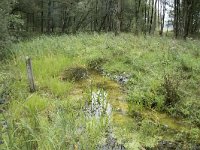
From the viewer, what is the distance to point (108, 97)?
7594mm

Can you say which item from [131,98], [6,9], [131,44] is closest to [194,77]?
[131,98]

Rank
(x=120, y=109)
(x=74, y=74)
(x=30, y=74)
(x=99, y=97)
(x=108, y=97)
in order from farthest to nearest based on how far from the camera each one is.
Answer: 1. (x=74, y=74)
2. (x=108, y=97)
3. (x=30, y=74)
4. (x=99, y=97)
5. (x=120, y=109)

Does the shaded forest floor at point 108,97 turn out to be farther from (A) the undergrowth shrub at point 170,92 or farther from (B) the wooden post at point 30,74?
(B) the wooden post at point 30,74

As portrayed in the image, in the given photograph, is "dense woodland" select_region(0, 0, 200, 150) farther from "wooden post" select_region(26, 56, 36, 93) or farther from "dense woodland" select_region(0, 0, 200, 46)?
"dense woodland" select_region(0, 0, 200, 46)

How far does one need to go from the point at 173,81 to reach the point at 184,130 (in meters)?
1.64

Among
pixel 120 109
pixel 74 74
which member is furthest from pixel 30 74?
pixel 120 109

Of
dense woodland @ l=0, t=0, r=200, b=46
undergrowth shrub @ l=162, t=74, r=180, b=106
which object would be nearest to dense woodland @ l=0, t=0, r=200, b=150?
undergrowth shrub @ l=162, t=74, r=180, b=106

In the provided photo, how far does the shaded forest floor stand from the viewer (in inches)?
164

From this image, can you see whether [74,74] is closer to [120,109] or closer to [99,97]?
[99,97]

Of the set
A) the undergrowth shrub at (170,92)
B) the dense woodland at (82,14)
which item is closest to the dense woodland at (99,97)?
the undergrowth shrub at (170,92)

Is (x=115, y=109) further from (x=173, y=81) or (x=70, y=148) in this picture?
(x=70, y=148)

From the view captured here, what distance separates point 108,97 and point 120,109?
91cm

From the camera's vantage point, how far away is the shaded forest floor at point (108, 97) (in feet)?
13.6

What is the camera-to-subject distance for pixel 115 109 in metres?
6.70
